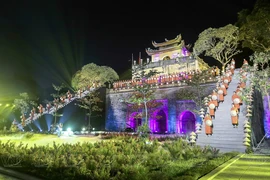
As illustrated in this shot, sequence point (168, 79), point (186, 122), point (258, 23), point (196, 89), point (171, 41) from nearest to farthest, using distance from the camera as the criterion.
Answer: point (258, 23) < point (196, 89) < point (186, 122) < point (168, 79) < point (171, 41)

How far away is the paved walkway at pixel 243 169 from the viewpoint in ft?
17.6

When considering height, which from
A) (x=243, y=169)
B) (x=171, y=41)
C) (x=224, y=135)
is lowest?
(x=243, y=169)

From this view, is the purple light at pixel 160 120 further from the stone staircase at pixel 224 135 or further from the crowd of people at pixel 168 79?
the stone staircase at pixel 224 135

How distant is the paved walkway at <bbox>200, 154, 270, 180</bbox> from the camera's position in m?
5.37

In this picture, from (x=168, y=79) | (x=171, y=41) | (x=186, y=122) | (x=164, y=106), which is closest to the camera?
(x=186, y=122)

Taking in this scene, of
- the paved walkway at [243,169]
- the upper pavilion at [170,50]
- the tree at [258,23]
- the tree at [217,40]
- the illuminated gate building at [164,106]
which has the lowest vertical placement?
the paved walkway at [243,169]

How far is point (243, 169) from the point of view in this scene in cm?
616

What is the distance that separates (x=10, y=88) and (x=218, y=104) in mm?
34601

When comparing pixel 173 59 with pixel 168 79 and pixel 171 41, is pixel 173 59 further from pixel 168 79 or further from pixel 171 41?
pixel 168 79

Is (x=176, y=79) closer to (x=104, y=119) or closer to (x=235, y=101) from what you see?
(x=104, y=119)

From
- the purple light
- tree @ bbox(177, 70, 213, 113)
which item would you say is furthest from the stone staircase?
the purple light

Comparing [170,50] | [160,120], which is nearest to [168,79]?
[160,120]

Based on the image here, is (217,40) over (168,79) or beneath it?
over

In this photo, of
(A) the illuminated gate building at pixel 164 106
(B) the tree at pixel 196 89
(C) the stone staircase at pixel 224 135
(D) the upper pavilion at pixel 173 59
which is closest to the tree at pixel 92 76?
(D) the upper pavilion at pixel 173 59
